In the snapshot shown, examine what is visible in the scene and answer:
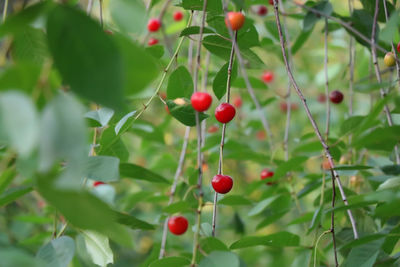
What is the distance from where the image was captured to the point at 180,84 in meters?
1.08

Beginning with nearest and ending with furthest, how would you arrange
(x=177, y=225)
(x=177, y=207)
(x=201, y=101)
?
(x=201, y=101) → (x=177, y=207) → (x=177, y=225)

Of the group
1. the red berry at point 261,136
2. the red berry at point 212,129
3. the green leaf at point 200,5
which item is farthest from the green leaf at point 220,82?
the red berry at point 261,136

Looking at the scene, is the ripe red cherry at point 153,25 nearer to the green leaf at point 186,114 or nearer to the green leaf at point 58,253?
the green leaf at point 186,114

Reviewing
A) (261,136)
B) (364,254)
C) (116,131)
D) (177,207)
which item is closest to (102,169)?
(116,131)

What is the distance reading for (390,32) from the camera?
2.19 ft

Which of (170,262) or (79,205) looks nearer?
(79,205)

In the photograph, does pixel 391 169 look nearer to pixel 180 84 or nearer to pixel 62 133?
pixel 180 84

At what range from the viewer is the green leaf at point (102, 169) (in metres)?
0.83

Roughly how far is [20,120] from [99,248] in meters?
0.63

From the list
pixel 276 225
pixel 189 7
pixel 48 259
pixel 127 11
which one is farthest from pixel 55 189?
pixel 276 225

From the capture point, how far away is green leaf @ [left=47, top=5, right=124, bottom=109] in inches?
17.0

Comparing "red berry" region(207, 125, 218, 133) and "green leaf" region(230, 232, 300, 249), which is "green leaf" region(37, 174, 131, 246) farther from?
"red berry" region(207, 125, 218, 133)

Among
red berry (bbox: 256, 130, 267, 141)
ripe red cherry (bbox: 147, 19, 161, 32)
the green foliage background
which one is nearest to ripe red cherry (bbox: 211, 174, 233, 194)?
the green foliage background

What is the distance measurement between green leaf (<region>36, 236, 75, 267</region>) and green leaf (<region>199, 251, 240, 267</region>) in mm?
258
